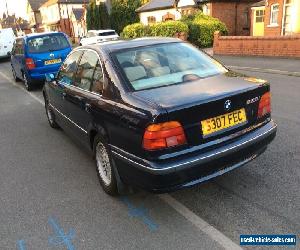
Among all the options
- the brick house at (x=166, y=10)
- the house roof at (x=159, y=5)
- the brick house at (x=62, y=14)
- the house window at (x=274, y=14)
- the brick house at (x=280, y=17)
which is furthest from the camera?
the brick house at (x=62, y=14)

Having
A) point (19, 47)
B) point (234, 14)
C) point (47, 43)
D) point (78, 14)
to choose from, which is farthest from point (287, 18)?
point (78, 14)

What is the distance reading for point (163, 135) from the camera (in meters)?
3.18

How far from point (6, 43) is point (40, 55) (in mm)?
16329

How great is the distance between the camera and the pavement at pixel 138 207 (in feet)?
10.9

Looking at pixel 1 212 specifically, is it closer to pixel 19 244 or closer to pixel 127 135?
pixel 19 244

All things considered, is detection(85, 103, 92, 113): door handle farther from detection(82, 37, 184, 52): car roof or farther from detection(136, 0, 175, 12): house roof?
detection(136, 0, 175, 12): house roof

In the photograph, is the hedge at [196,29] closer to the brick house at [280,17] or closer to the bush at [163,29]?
the bush at [163,29]

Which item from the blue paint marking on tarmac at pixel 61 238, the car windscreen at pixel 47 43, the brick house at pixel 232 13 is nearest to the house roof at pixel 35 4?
the brick house at pixel 232 13

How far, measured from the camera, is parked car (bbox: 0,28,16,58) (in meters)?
25.4

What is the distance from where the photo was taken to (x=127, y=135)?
3443mm

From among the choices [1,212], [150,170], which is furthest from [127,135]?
[1,212]

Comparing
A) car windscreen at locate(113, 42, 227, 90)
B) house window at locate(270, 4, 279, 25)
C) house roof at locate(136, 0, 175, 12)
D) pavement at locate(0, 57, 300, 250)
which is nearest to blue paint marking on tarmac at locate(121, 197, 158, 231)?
pavement at locate(0, 57, 300, 250)

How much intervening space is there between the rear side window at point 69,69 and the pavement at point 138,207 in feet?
3.94

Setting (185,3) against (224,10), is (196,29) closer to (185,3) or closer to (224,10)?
(224,10)
